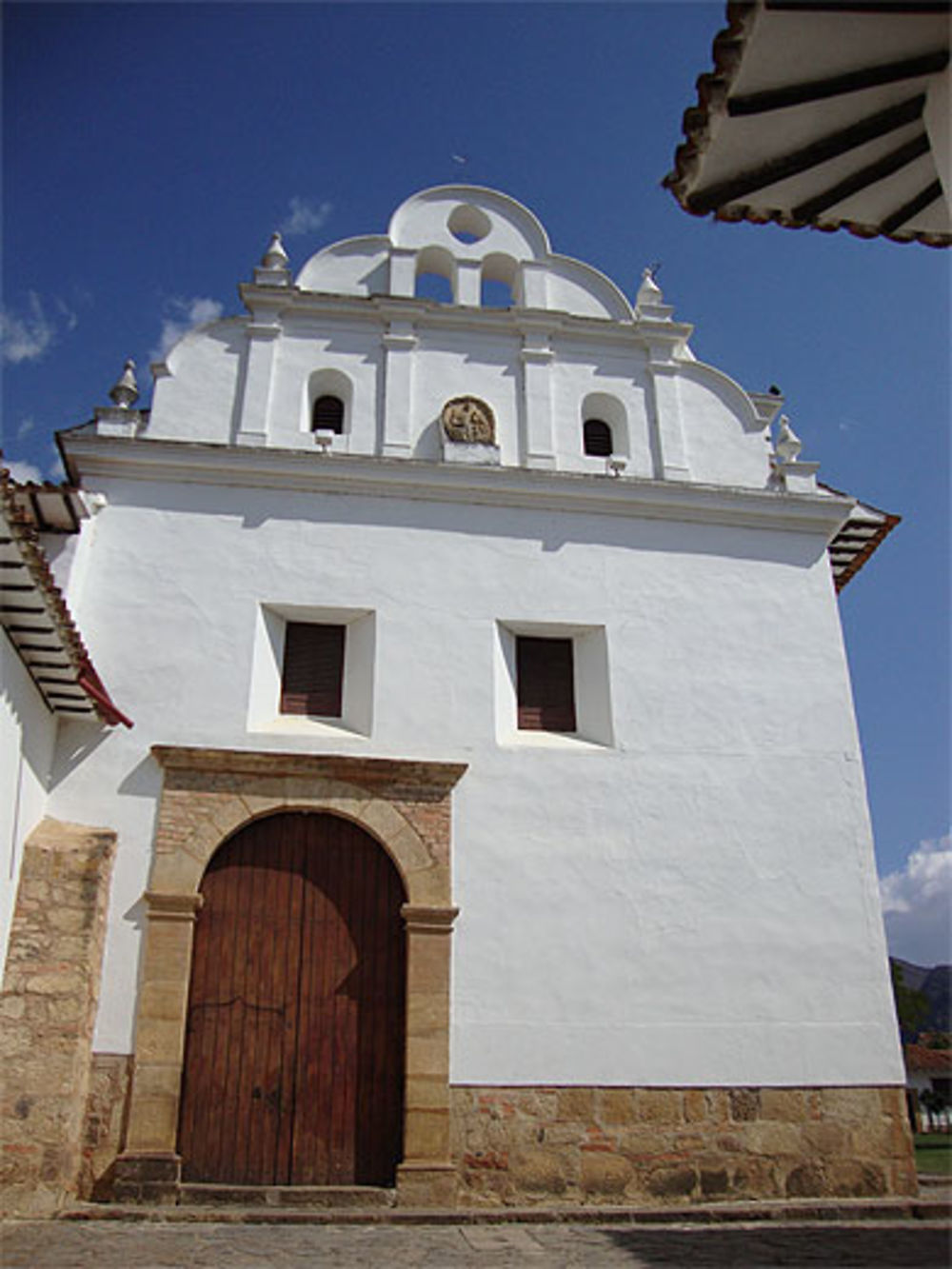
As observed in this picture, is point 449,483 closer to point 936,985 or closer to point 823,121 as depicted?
point 823,121

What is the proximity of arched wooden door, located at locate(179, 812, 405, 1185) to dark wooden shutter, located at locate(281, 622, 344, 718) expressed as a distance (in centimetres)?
106

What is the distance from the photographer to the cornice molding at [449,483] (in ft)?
32.2

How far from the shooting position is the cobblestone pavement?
598cm

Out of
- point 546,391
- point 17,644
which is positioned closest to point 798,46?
point 17,644

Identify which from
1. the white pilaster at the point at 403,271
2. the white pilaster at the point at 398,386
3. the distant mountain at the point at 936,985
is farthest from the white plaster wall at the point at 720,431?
the distant mountain at the point at 936,985

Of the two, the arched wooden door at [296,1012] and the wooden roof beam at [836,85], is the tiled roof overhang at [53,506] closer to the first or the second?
the arched wooden door at [296,1012]

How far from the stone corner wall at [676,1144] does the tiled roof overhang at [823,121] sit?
6462 millimetres

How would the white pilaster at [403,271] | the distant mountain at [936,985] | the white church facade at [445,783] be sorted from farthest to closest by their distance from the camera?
1. the distant mountain at [936,985]
2. the white pilaster at [403,271]
3. the white church facade at [445,783]

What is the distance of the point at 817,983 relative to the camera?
898 centimetres

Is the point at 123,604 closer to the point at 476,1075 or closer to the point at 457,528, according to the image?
the point at 457,528

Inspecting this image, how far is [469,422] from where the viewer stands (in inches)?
414

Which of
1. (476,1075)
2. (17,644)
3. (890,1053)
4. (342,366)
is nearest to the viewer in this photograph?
(17,644)

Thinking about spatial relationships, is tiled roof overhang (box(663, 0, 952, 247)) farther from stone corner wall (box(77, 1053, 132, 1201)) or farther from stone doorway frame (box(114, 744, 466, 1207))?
stone corner wall (box(77, 1053, 132, 1201))

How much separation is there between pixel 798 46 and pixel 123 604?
7017mm
